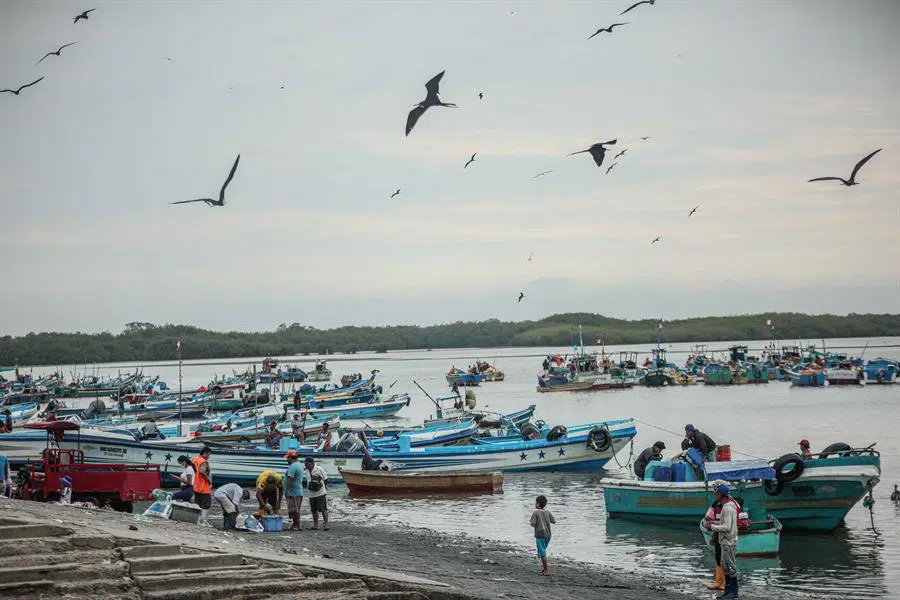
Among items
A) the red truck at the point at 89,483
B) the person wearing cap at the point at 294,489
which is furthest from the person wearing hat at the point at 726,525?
the red truck at the point at 89,483

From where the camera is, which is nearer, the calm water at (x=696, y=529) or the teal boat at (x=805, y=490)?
the calm water at (x=696, y=529)

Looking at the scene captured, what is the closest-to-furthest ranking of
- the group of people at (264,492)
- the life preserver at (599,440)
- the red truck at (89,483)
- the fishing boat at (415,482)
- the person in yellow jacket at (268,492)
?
1. the group of people at (264,492)
2. the red truck at (89,483)
3. the person in yellow jacket at (268,492)
4. the fishing boat at (415,482)
5. the life preserver at (599,440)

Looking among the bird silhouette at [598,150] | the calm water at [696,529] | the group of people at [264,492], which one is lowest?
the calm water at [696,529]

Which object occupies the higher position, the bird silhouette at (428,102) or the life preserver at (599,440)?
the bird silhouette at (428,102)

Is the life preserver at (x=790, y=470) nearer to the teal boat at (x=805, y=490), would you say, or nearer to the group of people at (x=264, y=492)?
the teal boat at (x=805, y=490)

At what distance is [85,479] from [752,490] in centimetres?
1286

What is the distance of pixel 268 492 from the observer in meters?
19.1

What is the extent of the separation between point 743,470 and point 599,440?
12.4 m

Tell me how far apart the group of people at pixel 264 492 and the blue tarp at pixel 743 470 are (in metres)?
7.60

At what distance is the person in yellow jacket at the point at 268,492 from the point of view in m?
18.7

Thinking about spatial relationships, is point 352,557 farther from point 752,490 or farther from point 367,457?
point 367,457

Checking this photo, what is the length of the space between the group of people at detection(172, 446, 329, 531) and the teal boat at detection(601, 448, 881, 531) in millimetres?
7485

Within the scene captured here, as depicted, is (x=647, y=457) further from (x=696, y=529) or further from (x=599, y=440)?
(x=599, y=440)

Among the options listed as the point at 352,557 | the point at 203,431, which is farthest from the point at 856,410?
the point at 352,557
